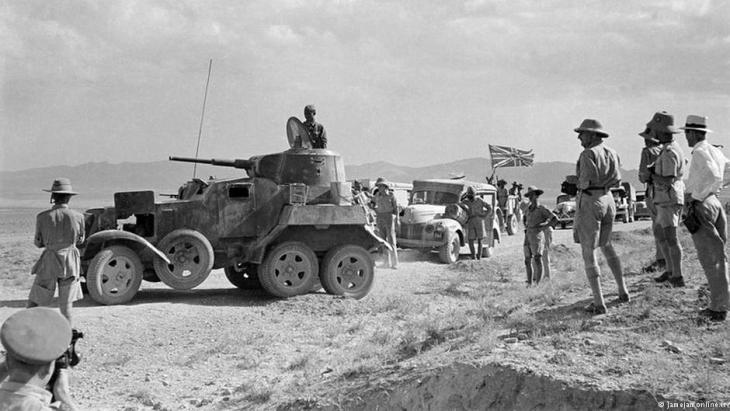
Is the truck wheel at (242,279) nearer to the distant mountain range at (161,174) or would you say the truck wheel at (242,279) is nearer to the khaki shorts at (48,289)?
the khaki shorts at (48,289)

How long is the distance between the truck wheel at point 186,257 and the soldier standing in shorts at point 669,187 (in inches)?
263

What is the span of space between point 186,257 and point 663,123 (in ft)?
23.7

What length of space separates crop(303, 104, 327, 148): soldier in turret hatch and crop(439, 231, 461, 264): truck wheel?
247 inches

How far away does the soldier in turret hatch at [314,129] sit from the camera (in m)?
12.9

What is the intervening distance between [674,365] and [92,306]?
8322mm

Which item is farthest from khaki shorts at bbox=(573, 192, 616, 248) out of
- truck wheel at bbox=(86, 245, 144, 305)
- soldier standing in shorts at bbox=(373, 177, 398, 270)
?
soldier standing in shorts at bbox=(373, 177, 398, 270)

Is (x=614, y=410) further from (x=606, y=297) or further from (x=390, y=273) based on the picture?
(x=390, y=273)

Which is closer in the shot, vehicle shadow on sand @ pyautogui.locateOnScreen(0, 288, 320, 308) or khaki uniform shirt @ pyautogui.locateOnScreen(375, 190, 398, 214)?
vehicle shadow on sand @ pyautogui.locateOnScreen(0, 288, 320, 308)

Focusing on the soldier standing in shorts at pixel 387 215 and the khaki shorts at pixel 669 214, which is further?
the soldier standing in shorts at pixel 387 215

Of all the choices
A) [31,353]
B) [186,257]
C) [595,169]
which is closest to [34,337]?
[31,353]

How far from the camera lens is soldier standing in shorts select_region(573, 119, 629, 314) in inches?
282

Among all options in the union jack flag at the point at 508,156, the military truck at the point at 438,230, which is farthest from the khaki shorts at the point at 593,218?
the union jack flag at the point at 508,156

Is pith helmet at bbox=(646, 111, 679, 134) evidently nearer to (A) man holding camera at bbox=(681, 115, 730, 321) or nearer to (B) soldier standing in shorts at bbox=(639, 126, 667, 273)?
(B) soldier standing in shorts at bbox=(639, 126, 667, 273)

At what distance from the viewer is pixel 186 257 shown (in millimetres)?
11500
